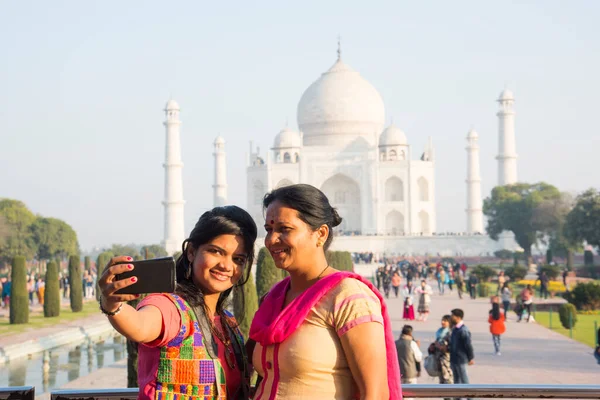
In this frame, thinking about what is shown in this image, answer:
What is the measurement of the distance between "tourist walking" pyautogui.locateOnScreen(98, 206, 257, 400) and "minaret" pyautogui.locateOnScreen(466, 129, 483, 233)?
140 feet

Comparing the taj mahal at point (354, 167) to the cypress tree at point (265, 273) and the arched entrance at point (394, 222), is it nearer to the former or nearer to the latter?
the arched entrance at point (394, 222)

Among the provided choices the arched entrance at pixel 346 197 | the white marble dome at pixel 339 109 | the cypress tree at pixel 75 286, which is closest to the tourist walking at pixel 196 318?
the cypress tree at pixel 75 286

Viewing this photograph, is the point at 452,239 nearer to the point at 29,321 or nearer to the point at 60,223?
the point at 60,223

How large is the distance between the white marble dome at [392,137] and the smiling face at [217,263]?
143ft

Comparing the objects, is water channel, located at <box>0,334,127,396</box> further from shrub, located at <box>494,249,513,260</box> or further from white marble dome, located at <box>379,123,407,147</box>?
white marble dome, located at <box>379,123,407,147</box>

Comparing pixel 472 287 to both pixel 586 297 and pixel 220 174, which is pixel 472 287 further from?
pixel 220 174

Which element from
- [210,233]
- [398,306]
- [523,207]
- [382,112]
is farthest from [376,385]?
[382,112]

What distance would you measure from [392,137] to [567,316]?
108ft

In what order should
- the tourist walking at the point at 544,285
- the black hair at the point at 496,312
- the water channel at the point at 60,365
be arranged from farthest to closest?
the tourist walking at the point at 544,285 → the black hair at the point at 496,312 → the water channel at the point at 60,365

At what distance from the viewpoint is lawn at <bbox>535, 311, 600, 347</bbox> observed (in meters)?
11.9

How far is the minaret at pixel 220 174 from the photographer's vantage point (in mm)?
46312

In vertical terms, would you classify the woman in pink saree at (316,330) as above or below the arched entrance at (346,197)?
below

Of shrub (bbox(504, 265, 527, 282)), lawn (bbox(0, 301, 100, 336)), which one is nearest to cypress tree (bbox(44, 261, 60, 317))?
lawn (bbox(0, 301, 100, 336))

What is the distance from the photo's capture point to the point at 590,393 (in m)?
2.29
